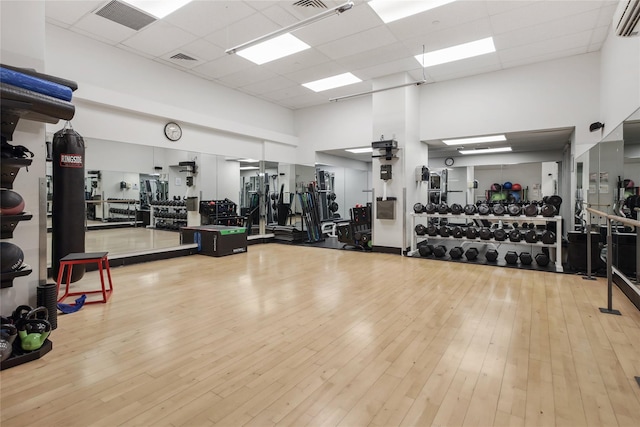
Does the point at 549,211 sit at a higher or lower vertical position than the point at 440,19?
lower

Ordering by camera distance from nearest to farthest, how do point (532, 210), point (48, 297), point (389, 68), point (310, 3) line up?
point (48, 297)
point (310, 3)
point (532, 210)
point (389, 68)

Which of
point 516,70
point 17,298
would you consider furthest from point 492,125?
point 17,298

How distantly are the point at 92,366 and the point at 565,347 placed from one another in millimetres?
3541

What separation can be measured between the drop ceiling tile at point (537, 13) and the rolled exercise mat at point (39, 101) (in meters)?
5.29

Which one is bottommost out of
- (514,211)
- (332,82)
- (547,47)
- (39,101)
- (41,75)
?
(514,211)

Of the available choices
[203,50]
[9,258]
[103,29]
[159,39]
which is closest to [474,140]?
[203,50]

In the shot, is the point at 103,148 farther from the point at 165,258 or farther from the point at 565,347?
the point at 565,347

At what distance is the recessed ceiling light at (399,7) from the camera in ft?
14.0

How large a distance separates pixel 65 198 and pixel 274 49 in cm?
394

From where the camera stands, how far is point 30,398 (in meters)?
1.87

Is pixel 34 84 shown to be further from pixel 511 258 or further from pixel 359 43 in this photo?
pixel 511 258

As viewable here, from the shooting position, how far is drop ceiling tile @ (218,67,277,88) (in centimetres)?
656

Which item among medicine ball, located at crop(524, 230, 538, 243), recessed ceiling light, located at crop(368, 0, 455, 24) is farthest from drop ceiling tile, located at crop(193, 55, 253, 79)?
medicine ball, located at crop(524, 230, 538, 243)

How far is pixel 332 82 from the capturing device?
7.24 m
